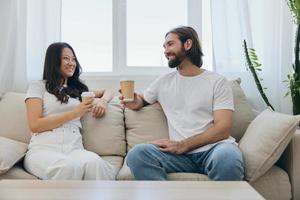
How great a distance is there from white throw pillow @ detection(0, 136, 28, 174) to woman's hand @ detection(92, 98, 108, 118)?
0.48 m

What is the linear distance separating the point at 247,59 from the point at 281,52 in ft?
1.07

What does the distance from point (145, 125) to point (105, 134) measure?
26 centimetres

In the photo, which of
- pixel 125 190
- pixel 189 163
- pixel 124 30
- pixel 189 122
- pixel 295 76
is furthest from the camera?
pixel 124 30

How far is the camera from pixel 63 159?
2.01 m

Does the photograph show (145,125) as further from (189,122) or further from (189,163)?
(189,163)

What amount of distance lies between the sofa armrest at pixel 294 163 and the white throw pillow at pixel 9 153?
4.82 ft

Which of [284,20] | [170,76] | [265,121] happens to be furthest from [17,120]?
[284,20]

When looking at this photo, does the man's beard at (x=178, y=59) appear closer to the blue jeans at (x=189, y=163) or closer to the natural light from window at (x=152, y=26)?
the blue jeans at (x=189, y=163)

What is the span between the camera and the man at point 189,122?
1975 mm

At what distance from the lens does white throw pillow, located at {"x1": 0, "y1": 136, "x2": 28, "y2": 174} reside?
2.02 m

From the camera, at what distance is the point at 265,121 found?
2.17m

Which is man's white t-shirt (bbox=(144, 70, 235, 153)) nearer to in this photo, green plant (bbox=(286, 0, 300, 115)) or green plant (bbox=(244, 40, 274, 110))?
green plant (bbox=(244, 40, 274, 110))

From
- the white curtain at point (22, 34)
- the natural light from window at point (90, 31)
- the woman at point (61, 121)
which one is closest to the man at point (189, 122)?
the woman at point (61, 121)

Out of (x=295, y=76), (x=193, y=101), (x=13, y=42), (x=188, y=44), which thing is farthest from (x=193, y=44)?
(x=13, y=42)
